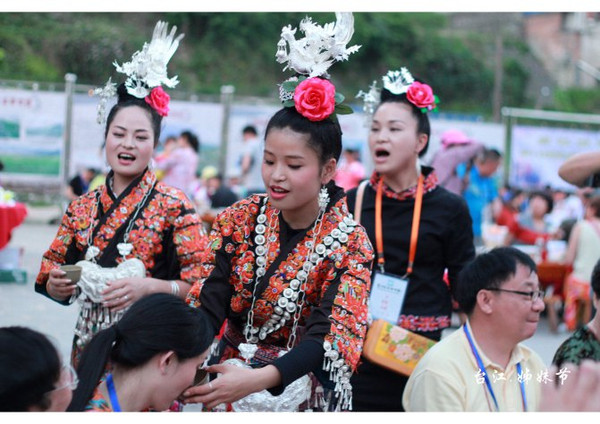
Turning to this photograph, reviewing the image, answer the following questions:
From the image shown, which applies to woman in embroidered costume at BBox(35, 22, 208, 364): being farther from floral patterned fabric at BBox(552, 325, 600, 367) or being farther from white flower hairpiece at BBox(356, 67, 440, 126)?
floral patterned fabric at BBox(552, 325, 600, 367)

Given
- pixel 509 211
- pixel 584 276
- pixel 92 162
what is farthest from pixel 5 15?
pixel 584 276

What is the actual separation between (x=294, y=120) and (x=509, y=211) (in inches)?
315

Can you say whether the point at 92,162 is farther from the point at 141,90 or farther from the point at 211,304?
the point at 211,304

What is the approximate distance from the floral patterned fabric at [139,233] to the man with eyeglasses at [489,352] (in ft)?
3.38

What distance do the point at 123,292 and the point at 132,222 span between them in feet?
1.11

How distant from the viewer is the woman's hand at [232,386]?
239cm

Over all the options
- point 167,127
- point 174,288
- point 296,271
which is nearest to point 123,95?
point 174,288

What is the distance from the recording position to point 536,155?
541 inches

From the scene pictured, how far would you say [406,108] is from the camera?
3.88m

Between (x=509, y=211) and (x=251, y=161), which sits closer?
(x=509, y=211)

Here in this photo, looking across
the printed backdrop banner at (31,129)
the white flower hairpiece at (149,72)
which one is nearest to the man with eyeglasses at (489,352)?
the white flower hairpiece at (149,72)

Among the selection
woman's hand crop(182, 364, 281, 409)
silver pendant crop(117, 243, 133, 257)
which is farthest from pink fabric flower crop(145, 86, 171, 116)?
woman's hand crop(182, 364, 281, 409)

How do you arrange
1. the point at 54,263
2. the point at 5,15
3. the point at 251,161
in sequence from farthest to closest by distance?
the point at 5,15 < the point at 251,161 < the point at 54,263

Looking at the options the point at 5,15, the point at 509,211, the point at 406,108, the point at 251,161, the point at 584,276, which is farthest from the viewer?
the point at 5,15
